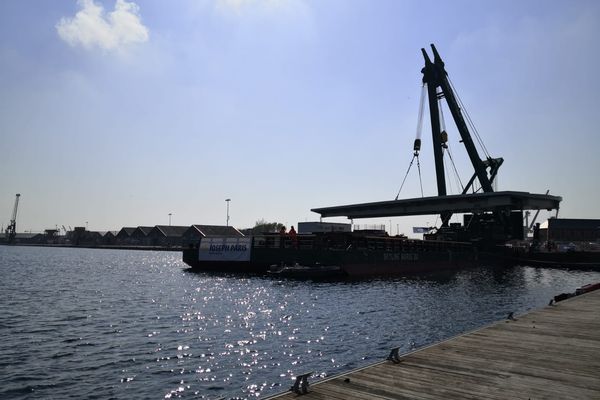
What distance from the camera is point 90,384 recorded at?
13.0m

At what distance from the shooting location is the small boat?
4725 cm

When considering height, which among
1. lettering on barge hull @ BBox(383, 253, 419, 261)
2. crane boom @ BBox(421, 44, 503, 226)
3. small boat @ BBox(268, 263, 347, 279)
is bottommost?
small boat @ BBox(268, 263, 347, 279)

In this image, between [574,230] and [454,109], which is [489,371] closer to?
[454,109]

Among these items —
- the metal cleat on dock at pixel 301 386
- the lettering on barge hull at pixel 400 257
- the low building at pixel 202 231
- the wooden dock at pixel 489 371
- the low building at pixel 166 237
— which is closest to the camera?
the metal cleat on dock at pixel 301 386

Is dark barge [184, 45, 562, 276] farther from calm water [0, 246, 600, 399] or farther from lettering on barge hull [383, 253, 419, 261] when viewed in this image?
calm water [0, 246, 600, 399]

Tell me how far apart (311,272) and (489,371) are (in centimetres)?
3787

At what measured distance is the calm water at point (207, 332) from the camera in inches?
527

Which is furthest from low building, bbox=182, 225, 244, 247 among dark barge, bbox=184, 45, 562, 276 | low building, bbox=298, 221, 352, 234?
dark barge, bbox=184, 45, 562, 276

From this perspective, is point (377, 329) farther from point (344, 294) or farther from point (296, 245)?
point (296, 245)

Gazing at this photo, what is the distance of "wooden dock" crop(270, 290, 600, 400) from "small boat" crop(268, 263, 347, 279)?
3321 cm

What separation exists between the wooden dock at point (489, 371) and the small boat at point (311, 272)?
33210 millimetres

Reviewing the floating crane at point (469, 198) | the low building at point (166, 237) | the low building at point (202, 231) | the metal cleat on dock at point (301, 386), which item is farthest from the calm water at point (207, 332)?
the low building at point (166, 237)

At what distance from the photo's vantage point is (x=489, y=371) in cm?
968

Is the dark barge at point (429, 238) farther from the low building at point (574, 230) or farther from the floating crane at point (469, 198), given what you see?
the low building at point (574, 230)
